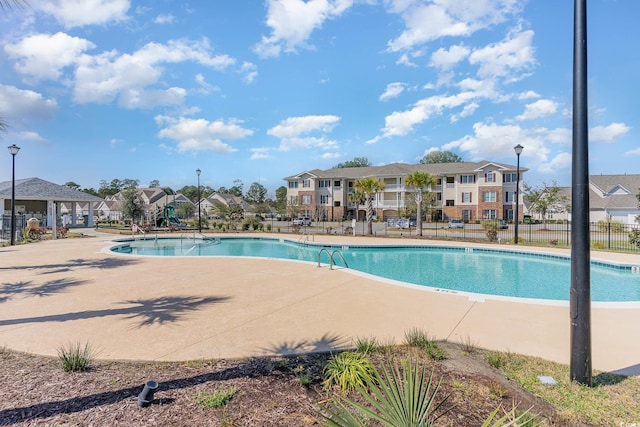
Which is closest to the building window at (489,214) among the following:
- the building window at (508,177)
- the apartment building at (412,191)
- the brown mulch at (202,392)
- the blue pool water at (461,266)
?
the apartment building at (412,191)

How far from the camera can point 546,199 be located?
37469 millimetres

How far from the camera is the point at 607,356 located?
4.52m

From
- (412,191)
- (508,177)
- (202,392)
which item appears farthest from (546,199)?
(202,392)

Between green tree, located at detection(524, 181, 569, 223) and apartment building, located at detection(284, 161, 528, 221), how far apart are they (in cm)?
215

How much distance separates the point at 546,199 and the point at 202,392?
43551 millimetres

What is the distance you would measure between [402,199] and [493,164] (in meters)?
11.9

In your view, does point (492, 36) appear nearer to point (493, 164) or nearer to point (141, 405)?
point (141, 405)

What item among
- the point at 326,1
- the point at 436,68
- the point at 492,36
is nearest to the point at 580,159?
the point at 326,1

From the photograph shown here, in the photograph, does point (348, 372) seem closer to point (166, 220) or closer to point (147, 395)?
point (147, 395)

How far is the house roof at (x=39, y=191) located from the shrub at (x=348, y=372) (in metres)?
37.2

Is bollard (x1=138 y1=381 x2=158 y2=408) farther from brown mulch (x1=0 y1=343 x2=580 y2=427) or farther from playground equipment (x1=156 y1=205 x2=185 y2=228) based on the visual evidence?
playground equipment (x1=156 y1=205 x2=185 y2=228)

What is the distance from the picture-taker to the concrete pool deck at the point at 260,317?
4.75 metres

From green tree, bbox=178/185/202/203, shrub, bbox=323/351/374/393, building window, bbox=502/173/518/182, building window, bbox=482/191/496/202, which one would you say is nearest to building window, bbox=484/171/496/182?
building window, bbox=502/173/518/182

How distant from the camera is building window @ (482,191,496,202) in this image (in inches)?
1628
